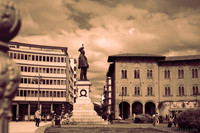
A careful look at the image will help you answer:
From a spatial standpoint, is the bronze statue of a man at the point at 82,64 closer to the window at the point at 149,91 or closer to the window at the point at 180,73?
the window at the point at 149,91

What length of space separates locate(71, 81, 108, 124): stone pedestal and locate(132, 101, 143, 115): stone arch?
95.6 feet

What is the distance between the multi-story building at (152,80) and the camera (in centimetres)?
5862

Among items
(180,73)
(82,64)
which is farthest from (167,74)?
(82,64)

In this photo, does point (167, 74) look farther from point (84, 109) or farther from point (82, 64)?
point (84, 109)

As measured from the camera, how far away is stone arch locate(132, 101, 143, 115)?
54.6 m

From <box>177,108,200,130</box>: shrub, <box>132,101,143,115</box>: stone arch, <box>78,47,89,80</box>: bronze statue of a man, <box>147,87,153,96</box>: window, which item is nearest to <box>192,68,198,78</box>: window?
<box>147,87,153,96</box>: window

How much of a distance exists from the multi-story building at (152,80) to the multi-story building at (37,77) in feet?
37.9

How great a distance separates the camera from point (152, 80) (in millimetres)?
60031

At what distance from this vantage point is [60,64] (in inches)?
2361

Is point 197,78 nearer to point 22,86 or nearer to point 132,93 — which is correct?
point 132,93

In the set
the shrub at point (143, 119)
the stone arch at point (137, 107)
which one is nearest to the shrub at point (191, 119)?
the shrub at point (143, 119)

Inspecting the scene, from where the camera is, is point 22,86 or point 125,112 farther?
point 125,112

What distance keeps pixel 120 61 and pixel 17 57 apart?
21.9 metres

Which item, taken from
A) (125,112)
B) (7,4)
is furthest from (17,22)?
(125,112)
